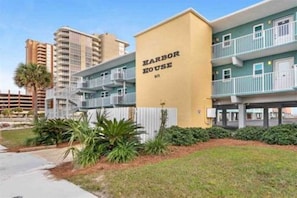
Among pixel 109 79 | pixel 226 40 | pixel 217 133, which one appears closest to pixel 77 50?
pixel 109 79

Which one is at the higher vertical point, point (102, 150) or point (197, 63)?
point (197, 63)

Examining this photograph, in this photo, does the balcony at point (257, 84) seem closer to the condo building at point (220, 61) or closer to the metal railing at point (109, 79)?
the condo building at point (220, 61)

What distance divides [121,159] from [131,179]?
210 centimetres

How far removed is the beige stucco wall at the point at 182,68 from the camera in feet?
56.6

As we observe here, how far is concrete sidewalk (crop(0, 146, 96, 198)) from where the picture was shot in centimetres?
579

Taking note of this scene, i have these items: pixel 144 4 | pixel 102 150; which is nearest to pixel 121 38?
pixel 144 4

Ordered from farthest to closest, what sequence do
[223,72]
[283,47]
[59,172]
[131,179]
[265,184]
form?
[223,72] → [283,47] → [59,172] → [131,179] → [265,184]

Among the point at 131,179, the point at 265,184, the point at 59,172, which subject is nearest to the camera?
the point at 265,184

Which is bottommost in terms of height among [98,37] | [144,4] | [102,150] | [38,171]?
[38,171]

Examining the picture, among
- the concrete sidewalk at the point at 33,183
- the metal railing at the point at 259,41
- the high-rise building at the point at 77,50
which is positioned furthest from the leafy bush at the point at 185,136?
the high-rise building at the point at 77,50

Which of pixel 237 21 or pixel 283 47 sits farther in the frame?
pixel 237 21

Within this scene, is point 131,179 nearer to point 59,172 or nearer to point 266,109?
point 59,172

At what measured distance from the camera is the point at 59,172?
26.2 ft

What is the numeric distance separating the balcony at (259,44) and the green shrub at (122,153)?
1182 cm
